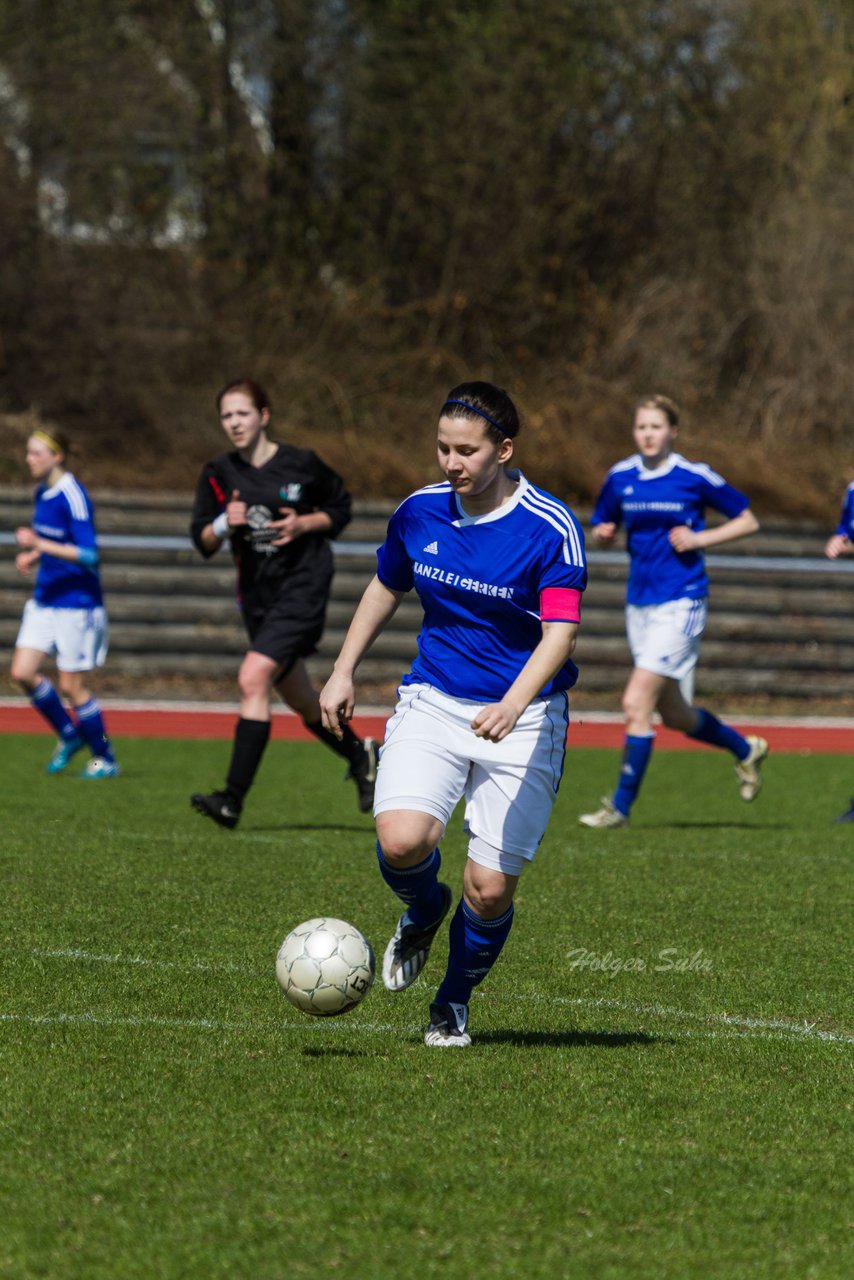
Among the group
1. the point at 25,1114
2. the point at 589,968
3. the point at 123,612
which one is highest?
the point at 25,1114

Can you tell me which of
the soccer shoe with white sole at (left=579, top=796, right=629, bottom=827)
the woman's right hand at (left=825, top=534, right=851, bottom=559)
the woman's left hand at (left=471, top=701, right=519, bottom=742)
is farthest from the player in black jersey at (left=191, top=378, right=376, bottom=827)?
the woman's left hand at (left=471, top=701, right=519, bottom=742)

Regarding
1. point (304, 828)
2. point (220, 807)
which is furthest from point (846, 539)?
point (220, 807)

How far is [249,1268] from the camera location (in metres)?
3.12

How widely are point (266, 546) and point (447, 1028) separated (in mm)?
4614

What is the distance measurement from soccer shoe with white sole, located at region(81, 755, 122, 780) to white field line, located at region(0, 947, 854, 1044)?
5.55 meters

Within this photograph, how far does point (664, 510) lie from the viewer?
9.72 m

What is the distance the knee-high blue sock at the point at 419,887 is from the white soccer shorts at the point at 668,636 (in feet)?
15.7

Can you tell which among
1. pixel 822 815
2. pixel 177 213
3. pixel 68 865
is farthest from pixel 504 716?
pixel 177 213

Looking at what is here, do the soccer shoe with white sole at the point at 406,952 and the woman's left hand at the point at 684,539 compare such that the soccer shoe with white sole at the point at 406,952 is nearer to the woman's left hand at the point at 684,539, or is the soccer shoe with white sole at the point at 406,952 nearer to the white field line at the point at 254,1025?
the white field line at the point at 254,1025

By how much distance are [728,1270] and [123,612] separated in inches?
594

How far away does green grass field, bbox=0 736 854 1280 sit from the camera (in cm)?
329

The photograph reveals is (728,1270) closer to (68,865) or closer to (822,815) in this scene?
(68,865)

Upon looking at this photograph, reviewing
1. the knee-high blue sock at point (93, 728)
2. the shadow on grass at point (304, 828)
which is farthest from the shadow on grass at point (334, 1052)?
the knee-high blue sock at point (93, 728)

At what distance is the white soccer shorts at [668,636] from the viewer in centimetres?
963
